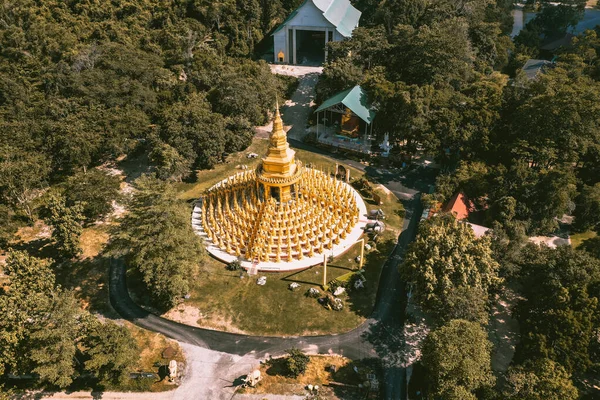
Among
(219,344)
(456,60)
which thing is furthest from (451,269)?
(456,60)

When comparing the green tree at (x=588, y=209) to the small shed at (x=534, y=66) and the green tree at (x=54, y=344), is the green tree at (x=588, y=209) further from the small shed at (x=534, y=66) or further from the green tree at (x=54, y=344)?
the green tree at (x=54, y=344)

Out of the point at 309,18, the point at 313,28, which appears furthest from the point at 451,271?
the point at 309,18

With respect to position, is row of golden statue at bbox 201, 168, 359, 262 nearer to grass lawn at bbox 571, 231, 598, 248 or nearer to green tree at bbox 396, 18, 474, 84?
grass lawn at bbox 571, 231, 598, 248

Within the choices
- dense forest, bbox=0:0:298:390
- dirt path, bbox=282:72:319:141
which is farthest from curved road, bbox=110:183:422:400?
dirt path, bbox=282:72:319:141

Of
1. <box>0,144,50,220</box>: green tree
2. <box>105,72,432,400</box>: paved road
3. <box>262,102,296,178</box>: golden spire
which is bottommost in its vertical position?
<box>105,72,432,400</box>: paved road

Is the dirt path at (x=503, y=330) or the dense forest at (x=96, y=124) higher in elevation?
the dense forest at (x=96, y=124)

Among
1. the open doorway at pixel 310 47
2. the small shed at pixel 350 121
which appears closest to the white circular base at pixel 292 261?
the small shed at pixel 350 121

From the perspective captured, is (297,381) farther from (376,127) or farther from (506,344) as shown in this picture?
(376,127)
